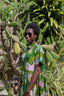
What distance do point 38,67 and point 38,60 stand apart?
79 millimetres

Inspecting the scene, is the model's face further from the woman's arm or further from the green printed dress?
the woman's arm

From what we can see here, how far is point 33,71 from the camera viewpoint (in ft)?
7.32

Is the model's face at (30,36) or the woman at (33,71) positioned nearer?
the woman at (33,71)

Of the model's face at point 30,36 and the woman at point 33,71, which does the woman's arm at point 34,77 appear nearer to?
the woman at point 33,71

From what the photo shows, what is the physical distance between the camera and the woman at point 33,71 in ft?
7.11

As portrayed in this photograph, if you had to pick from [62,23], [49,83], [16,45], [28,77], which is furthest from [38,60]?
[62,23]

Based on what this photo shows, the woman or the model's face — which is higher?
the model's face

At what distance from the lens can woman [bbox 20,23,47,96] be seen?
7.11ft

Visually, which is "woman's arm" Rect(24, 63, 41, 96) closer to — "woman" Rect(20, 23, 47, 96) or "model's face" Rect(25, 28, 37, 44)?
"woman" Rect(20, 23, 47, 96)

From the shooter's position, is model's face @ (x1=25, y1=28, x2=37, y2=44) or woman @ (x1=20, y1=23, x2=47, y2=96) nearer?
woman @ (x1=20, y1=23, x2=47, y2=96)

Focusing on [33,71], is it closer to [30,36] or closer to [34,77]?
[34,77]

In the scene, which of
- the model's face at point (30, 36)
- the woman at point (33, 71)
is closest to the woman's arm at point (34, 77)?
the woman at point (33, 71)

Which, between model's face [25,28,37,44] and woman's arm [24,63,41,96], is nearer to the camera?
woman's arm [24,63,41,96]

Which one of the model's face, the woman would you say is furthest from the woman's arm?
the model's face
